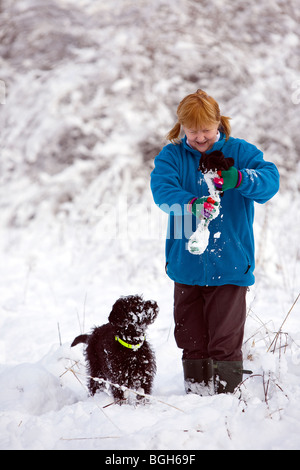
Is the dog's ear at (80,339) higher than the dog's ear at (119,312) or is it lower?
lower

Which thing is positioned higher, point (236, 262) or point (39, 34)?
point (39, 34)

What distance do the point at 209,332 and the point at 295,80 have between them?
254 inches

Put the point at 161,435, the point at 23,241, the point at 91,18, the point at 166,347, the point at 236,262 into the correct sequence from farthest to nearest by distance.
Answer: the point at 91,18, the point at 23,241, the point at 166,347, the point at 236,262, the point at 161,435

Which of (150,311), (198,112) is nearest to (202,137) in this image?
(198,112)

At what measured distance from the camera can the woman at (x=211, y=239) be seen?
7.48 ft

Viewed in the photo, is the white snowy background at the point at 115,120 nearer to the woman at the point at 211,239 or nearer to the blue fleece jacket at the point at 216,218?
the woman at the point at 211,239

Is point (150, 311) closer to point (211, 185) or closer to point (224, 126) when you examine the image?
point (211, 185)

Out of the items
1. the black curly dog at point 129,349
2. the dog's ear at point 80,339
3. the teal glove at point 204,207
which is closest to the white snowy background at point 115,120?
the dog's ear at point 80,339

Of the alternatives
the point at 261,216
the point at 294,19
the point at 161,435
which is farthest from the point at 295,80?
the point at 161,435

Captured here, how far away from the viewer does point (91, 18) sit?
7980 millimetres

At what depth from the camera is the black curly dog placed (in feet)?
8.00

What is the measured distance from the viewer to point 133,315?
7.95ft

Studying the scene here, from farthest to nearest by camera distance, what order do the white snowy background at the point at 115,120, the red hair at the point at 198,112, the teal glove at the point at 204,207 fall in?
the white snowy background at the point at 115,120 → the red hair at the point at 198,112 → the teal glove at the point at 204,207

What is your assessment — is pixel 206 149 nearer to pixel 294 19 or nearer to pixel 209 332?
pixel 209 332
